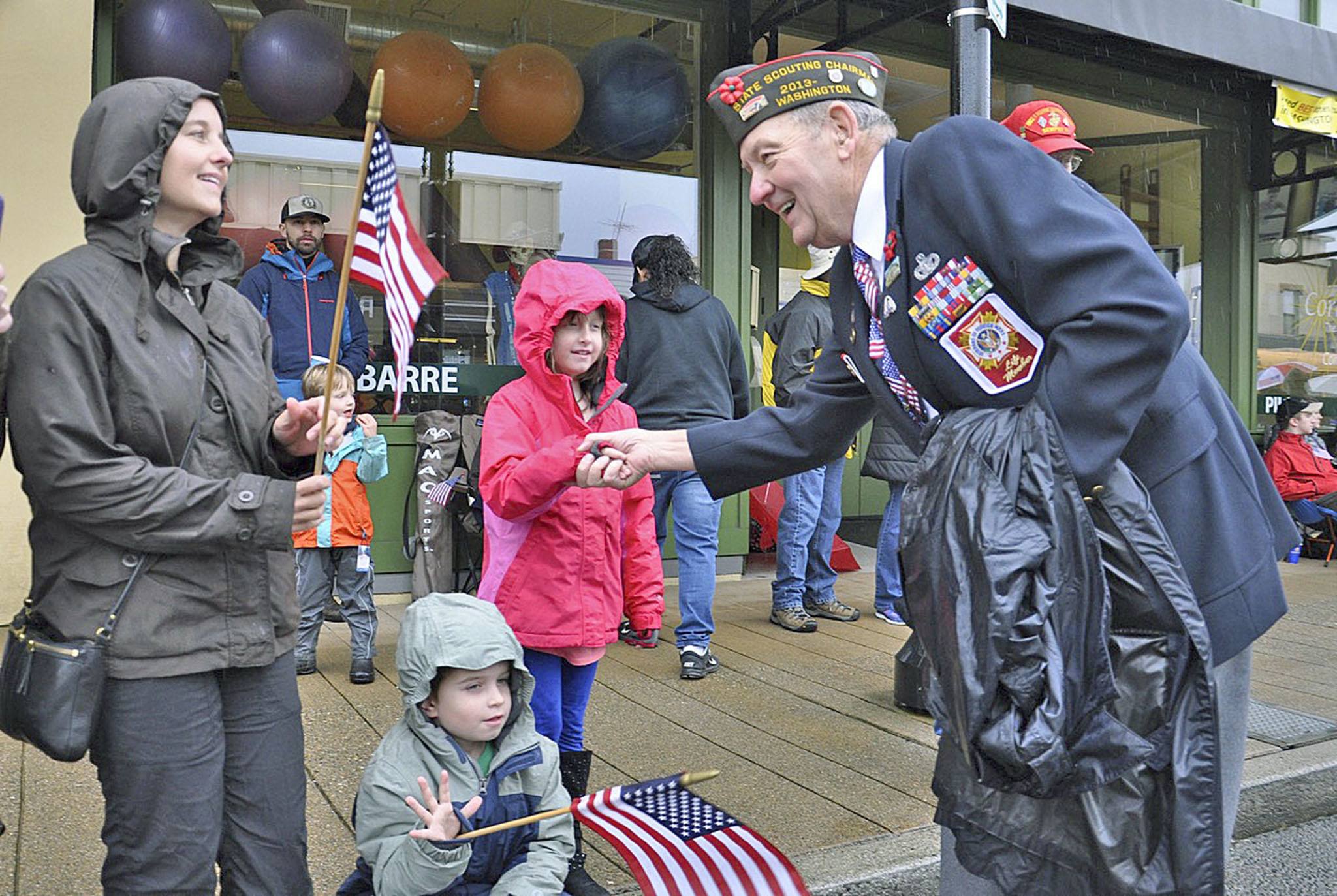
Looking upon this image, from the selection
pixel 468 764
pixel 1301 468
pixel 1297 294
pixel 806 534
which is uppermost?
pixel 1297 294

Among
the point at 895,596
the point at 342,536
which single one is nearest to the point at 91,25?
the point at 342,536

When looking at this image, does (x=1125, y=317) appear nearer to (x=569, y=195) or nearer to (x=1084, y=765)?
(x=1084, y=765)

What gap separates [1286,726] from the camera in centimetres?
507

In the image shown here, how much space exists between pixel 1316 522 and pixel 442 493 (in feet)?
24.6

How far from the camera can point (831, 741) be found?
4715 mm

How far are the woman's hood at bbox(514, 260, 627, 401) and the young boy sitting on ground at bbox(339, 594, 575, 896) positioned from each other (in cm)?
89

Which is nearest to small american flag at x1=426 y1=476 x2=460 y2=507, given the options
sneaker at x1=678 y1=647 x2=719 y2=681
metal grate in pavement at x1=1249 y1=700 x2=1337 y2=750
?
sneaker at x1=678 y1=647 x2=719 y2=681

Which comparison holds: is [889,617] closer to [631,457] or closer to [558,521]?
[558,521]

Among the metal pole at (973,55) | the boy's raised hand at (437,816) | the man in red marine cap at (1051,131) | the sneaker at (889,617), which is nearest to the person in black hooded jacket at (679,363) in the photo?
the sneaker at (889,617)

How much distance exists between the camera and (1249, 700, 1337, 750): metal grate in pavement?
4867mm

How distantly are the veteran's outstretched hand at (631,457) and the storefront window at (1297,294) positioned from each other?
992 centimetres

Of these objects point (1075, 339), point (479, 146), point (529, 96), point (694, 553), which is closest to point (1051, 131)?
point (694, 553)

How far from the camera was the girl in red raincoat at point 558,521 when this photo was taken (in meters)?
3.51

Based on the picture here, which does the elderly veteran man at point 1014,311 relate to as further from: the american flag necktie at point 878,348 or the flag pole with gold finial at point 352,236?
the flag pole with gold finial at point 352,236
